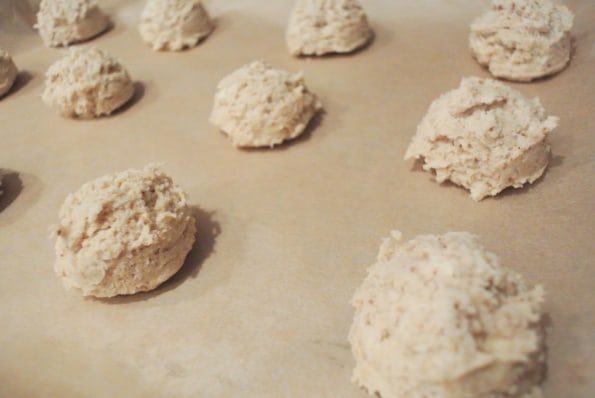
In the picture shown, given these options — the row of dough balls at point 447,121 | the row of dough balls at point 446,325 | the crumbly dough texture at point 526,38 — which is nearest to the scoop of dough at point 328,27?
the row of dough balls at point 447,121

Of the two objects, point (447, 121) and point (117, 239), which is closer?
point (117, 239)

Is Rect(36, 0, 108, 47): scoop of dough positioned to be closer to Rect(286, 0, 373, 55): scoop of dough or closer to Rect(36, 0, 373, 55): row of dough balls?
Rect(36, 0, 373, 55): row of dough balls

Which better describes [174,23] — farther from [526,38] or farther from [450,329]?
[450,329]

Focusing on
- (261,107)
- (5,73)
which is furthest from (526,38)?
(5,73)

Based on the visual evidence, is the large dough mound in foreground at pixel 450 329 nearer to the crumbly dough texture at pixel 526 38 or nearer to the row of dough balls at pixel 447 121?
the row of dough balls at pixel 447 121

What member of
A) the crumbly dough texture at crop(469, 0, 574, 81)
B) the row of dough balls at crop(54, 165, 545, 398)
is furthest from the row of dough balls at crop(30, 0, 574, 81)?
the row of dough balls at crop(54, 165, 545, 398)

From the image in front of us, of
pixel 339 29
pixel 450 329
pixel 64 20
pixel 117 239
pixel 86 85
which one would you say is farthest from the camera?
pixel 64 20

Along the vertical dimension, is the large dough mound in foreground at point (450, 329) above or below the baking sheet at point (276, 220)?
above
